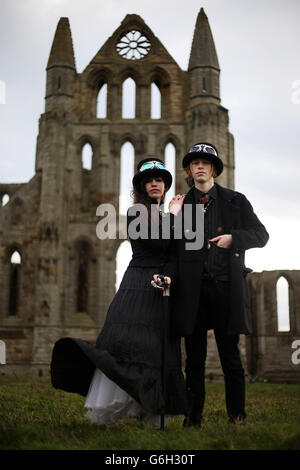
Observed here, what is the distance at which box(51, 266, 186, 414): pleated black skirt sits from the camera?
14.7ft

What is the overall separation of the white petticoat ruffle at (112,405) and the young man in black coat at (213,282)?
0.37 metres

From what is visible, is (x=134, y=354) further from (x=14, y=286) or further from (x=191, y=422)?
(x=14, y=286)

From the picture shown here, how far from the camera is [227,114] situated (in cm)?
2491

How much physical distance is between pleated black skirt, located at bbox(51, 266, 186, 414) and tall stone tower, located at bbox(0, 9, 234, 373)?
1828 cm

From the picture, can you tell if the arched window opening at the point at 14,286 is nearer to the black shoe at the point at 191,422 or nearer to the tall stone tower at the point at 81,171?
the tall stone tower at the point at 81,171

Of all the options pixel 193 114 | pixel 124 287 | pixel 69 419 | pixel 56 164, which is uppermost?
pixel 193 114

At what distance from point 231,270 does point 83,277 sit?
20706mm

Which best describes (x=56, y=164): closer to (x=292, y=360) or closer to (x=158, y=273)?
(x=292, y=360)

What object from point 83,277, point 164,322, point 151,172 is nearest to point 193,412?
point 164,322

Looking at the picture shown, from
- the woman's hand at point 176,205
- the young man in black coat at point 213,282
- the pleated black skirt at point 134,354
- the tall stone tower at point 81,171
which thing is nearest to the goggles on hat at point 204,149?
the young man in black coat at point 213,282

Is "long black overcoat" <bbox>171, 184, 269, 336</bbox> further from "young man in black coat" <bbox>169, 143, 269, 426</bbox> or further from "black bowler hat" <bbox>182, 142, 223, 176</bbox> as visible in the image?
"black bowler hat" <bbox>182, 142, 223, 176</bbox>
